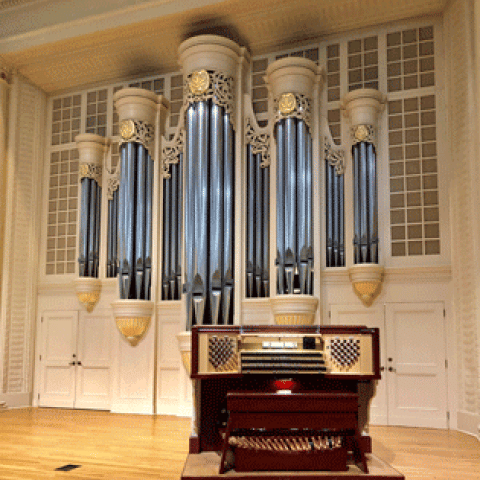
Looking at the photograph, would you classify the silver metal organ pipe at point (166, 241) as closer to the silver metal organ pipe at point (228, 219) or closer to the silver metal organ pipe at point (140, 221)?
the silver metal organ pipe at point (140, 221)

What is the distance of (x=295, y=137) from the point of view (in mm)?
6867

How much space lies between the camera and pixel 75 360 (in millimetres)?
8070

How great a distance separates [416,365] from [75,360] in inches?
173

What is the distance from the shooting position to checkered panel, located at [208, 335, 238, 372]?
15.2ft

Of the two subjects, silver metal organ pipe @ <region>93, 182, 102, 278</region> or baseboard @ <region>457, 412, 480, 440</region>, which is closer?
baseboard @ <region>457, 412, 480, 440</region>

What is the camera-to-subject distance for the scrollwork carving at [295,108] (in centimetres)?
690

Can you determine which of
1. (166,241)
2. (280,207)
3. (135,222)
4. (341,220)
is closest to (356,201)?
(341,220)

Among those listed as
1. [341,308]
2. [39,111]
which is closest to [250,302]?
[341,308]

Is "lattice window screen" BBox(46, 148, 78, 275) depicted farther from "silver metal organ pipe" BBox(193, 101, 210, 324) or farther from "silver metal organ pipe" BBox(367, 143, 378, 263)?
"silver metal organ pipe" BBox(367, 143, 378, 263)

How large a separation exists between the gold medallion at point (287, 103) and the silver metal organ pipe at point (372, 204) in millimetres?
966

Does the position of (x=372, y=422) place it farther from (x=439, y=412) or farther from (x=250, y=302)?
(x=250, y=302)

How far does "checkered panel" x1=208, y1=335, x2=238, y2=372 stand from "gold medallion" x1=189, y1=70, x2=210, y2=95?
11.3 feet

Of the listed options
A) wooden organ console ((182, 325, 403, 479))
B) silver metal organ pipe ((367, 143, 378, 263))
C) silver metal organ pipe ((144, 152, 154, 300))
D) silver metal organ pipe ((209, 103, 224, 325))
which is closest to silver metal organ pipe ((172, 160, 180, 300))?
silver metal organ pipe ((144, 152, 154, 300))

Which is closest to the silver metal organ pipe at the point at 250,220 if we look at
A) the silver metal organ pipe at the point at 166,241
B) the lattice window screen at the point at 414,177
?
the silver metal organ pipe at the point at 166,241
